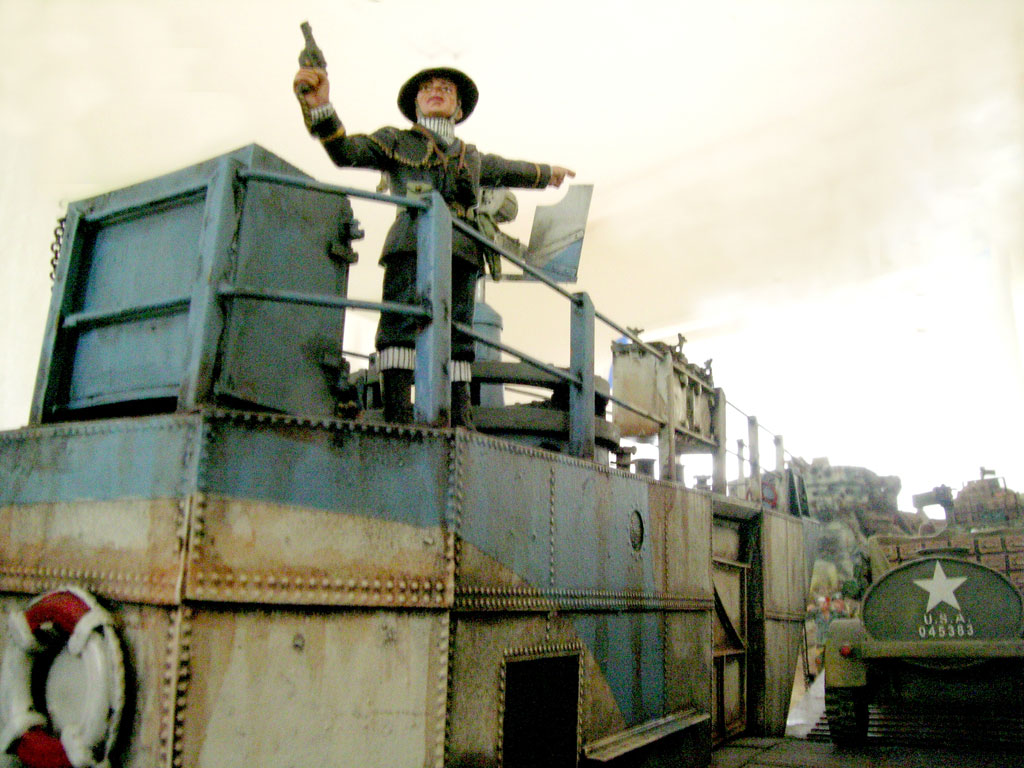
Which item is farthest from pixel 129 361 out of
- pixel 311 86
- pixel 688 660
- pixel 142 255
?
pixel 688 660

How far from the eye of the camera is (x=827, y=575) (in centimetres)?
2469

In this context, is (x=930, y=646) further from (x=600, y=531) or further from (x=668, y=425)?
(x=600, y=531)

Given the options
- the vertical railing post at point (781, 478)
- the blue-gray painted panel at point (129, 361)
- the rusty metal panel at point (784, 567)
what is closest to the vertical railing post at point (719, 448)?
the rusty metal panel at point (784, 567)

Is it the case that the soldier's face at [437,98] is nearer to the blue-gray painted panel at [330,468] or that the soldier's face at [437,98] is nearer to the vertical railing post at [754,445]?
the blue-gray painted panel at [330,468]

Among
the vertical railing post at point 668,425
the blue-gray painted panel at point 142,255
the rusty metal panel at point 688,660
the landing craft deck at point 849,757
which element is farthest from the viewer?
the vertical railing post at point 668,425

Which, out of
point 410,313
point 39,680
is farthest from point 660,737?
point 39,680

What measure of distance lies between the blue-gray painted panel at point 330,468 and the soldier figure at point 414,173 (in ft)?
2.14

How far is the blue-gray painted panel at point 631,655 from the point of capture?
15.1 ft

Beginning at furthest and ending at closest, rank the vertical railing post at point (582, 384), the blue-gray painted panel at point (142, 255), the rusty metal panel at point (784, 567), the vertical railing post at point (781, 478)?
the vertical railing post at point (781, 478)
the rusty metal panel at point (784, 567)
the vertical railing post at point (582, 384)
the blue-gray painted panel at point (142, 255)

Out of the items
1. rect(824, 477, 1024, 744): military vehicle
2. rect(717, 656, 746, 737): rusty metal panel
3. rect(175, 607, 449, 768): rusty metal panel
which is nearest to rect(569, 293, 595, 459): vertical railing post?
rect(175, 607, 449, 768): rusty metal panel

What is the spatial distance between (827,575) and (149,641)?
24978mm

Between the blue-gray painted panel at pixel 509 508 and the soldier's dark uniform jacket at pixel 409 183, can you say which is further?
the soldier's dark uniform jacket at pixel 409 183

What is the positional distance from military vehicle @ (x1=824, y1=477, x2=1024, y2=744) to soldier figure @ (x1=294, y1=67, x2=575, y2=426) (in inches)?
178

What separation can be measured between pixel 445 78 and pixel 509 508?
2.56m
